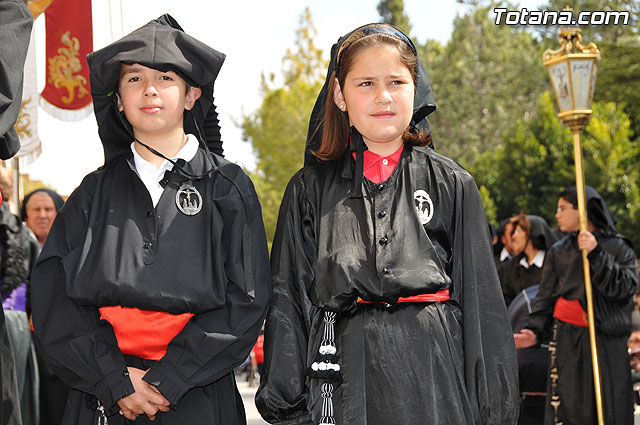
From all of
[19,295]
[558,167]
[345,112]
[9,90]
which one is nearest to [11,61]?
[9,90]

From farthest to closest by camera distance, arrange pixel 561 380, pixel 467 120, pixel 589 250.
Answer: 1. pixel 467 120
2. pixel 561 380
3. pixel 589 250

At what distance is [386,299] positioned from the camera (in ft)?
10.1

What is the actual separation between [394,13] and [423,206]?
49365mm

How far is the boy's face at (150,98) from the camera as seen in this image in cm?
320

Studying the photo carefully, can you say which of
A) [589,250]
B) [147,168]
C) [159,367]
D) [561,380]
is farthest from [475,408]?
[561,380]

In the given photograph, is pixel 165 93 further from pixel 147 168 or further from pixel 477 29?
pixel 477 29

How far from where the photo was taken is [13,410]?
299 cm

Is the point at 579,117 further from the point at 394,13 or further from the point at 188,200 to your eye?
the point at 394,13

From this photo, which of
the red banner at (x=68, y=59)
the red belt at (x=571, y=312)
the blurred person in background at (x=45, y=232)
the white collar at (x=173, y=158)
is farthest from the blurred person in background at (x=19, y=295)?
the red belt at (x=571, y=312)

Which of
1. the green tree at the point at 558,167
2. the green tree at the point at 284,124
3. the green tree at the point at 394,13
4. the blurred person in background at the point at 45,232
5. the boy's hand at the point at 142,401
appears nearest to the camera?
the boy's hand at the point at 142,401

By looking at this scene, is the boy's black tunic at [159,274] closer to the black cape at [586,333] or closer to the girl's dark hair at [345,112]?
the girl's dark hair at [345,112]

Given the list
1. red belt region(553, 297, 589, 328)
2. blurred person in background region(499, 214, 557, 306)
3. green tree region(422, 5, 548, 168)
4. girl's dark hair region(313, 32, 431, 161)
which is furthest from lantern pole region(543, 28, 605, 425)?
green tree region(422, 5, 548, 168)

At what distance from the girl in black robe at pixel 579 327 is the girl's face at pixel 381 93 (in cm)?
510

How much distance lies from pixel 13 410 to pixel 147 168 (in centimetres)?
97
